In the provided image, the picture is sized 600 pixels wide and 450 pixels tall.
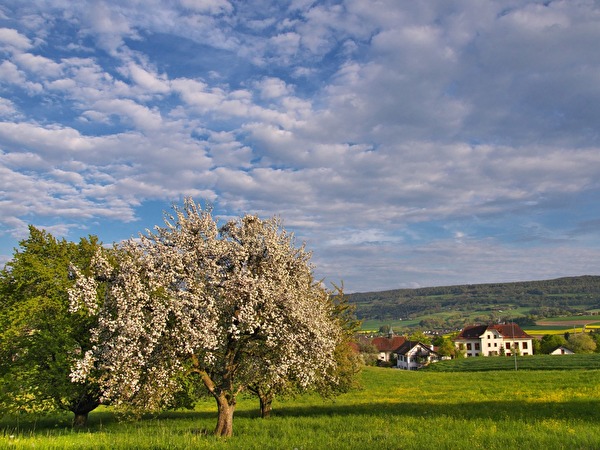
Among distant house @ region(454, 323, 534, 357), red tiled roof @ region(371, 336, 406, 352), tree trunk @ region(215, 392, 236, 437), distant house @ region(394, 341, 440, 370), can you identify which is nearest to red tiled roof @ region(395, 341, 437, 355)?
distant house @ region(394, 341, 440, 370)

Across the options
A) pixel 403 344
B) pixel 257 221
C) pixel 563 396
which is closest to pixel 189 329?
pixel 257 221

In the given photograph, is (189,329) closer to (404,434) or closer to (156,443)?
(156,443)

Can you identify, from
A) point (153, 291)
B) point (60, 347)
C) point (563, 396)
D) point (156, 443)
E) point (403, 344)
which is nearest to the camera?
point (156, 443)

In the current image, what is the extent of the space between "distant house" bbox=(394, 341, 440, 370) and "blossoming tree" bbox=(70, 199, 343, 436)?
495 feet

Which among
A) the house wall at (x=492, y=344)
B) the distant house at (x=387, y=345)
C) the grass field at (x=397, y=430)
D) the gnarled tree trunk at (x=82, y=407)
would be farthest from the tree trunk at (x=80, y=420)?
the house wall at (x=492, y=344)

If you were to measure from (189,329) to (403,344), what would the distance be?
176 meters

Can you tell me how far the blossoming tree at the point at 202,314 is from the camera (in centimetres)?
2103

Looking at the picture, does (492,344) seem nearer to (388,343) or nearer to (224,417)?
(388,343)

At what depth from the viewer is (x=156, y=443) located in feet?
61.6

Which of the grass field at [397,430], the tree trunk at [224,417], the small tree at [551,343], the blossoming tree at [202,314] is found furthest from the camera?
the small tree at [551,343]

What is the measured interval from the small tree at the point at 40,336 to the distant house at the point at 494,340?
164 meters

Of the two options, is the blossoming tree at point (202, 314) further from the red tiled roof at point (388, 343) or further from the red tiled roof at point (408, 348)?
the red tiled roof at point (388, 343)

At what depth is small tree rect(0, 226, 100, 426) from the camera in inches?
1140

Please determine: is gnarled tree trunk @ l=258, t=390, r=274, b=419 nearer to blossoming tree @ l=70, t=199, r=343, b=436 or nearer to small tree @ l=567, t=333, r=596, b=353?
blossoming tree @ l=70, t=199, r=343, b=436
